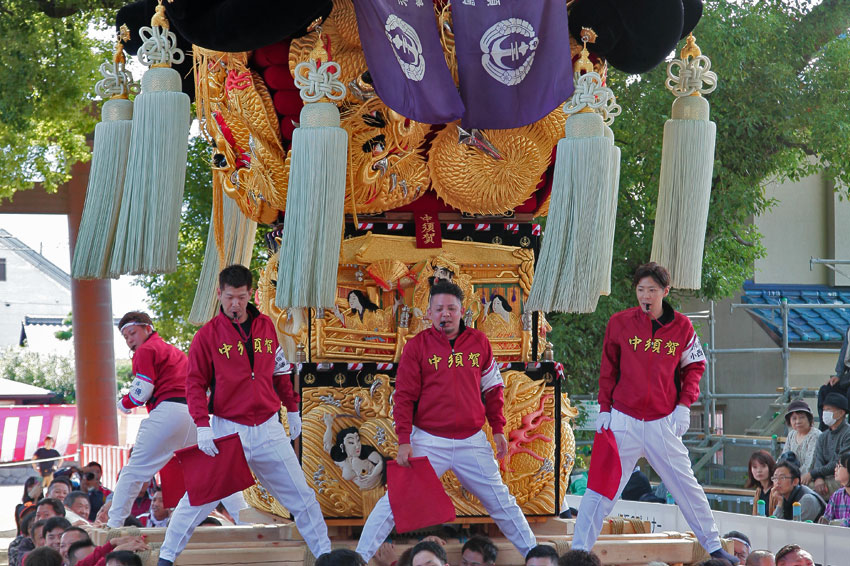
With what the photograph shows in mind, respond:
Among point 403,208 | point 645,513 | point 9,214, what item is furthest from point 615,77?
point 9,214

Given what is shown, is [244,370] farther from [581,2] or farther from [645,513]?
[645,513]

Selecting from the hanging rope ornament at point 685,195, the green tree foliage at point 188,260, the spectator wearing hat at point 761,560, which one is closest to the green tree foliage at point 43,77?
the green tree foliage at point 188,260

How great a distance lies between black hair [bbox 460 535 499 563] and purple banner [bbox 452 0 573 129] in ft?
8.23

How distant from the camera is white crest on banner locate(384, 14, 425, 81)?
6723 mm

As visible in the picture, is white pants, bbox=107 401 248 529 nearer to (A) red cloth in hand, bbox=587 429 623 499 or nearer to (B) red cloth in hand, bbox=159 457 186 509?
(B) red cloth in hand, bbox=159 457 186 509

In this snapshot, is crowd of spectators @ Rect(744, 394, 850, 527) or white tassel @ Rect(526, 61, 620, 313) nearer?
white tassel @ Rect(526, 61, 620, 313)

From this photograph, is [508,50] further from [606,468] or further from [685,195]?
[606,468]

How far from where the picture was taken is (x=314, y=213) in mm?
6246

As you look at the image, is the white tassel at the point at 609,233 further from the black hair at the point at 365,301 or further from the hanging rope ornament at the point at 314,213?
the black hair at the point at 365,301

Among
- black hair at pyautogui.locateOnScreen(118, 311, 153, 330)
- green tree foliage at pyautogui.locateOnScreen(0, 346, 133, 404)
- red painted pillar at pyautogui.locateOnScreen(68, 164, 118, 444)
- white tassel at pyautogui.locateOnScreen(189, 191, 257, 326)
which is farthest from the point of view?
green tree foliage at pyautogui.locateOnScreen(0, 346, 133, 404)

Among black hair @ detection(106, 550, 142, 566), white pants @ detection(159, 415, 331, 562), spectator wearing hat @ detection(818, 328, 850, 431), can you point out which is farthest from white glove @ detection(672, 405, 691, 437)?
spectator wearing hat @ detection(818, 328, 850, 431)

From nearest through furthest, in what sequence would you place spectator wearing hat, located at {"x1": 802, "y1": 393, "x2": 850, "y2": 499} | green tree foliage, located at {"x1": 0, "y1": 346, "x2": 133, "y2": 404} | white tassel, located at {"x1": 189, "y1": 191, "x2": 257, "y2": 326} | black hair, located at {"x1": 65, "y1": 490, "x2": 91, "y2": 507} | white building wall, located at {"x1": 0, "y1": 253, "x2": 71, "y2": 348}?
white tassel, located at {"x1": 189, "y1": 191, "x2": 257, "y2": 326}
spectator wearing hat, located at {"x1": 802, "y1": 393, "x2": 850, "y2": 499}
black hair, located at {"x1": 65, "y1": 490, "x2": 91, "y2": 507}
green tree foliage, located at {"x1": 0, "y1": 346, "x2": 133, "y2": 404}
white building wall, located at {"x1": 0, "y1": 253, "x2": 71, "y2": 348}

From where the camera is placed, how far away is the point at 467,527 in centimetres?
742

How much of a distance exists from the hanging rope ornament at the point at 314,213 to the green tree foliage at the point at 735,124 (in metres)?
7.66
